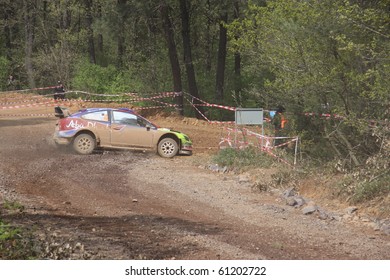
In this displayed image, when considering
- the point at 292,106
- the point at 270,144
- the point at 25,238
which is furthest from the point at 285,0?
the point at 25,238

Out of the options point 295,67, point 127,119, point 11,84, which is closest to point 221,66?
point 127,119

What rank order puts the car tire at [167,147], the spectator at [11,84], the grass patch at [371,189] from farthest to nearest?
1. the spectator at [11,84]
2. the car tire at [167,147]
3. the grass patch at [371,189]

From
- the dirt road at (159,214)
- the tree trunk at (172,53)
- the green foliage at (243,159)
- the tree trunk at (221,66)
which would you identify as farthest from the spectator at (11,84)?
the green foliage at (243,159)

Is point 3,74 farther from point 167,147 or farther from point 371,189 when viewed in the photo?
point 371,189

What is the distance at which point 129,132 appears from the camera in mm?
19047

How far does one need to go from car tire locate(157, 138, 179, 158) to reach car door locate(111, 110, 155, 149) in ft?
1.05

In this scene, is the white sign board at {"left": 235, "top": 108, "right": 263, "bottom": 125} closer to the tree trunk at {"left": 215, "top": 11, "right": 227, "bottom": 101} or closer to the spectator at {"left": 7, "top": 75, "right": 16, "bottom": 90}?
the tree trunk at {"left": 215, "top": 11, "right": 227, "bottom": 101}

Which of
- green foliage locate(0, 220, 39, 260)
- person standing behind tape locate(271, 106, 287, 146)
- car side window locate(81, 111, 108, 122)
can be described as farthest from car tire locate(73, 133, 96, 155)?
green foliage locate(0, 220, 39, 260)

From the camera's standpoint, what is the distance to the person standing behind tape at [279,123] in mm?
17816

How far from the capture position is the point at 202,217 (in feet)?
37.7

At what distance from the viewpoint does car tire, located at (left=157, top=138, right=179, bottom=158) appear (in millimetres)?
19219

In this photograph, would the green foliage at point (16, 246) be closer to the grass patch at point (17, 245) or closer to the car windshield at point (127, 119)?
the grass patch at point (17, 245)

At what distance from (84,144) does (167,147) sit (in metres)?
2.55
